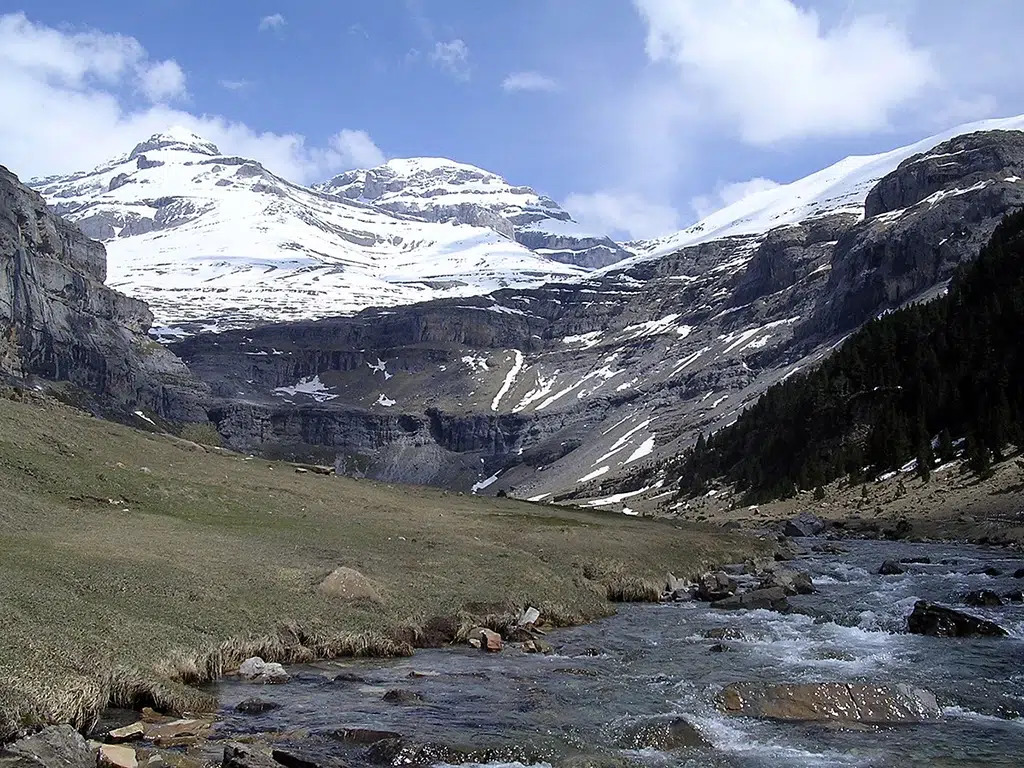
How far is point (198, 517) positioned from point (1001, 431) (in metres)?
84.4

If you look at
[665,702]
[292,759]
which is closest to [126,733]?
[292,759]

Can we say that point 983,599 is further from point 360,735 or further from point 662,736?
point 360,735

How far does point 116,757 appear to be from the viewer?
537 inches

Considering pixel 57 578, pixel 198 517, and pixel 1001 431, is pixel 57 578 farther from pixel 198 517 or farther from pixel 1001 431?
pixel 1001 431

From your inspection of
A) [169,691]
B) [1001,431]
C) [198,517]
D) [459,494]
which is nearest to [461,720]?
[169,691]

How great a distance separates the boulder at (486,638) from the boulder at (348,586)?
3447mm

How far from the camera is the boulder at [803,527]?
86.1 m

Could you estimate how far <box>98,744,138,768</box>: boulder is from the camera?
44.2 ft

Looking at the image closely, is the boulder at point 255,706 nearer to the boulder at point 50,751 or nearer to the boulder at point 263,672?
the boulder at point 263,672

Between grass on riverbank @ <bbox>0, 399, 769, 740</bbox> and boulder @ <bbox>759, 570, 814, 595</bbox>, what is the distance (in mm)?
5404

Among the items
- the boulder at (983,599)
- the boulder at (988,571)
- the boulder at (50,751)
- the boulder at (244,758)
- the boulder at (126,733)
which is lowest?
the boulder at (983,599)

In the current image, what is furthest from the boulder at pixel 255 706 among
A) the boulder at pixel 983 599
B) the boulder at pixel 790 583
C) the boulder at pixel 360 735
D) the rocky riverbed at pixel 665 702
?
the boulder at pixel 983 599

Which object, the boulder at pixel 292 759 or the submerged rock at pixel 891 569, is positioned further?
the submerged rock at pixel 891 569

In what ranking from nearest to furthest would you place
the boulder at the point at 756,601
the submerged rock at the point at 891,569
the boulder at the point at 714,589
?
1. the boulder at the point at 756,601
2. the boulder at the point at 714,589
3. the submerged rock at the point at 891,569
